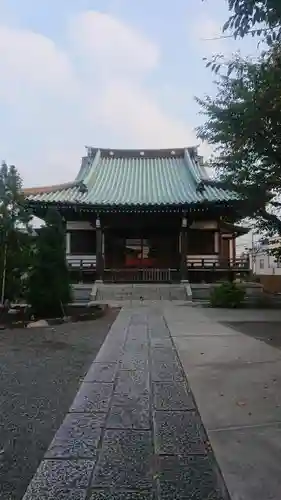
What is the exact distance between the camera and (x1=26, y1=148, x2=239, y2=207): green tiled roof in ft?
64.6

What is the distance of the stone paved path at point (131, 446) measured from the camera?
2.24m

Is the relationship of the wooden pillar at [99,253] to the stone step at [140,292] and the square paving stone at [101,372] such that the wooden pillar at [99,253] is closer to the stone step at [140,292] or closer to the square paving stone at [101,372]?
the stone step at [140,292]

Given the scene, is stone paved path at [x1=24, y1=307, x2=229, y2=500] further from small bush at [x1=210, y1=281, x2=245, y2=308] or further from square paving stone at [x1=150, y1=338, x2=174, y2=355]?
small bush at [x1=210, y1=281, x2=245, y2=308]

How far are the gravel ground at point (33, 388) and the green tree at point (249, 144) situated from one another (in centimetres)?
519

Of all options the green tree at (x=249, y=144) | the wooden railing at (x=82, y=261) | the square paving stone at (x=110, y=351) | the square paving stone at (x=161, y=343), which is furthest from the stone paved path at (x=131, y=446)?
the wooden railing at (x=82, y=261)

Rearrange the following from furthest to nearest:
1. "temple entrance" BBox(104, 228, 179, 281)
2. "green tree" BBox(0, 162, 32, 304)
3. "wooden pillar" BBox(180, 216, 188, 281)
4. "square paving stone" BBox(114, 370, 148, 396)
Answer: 1. "temple entrance" BBox(104, 228, 179, 281)
2. "wooden pillar" BBox(180, 216, 188, 281)
3. "green tree" BBox(0, 162, 32, 304)
4. "square paving stone" BBox(114, 370, 148, 396)

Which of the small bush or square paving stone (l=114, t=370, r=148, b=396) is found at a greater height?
the small bush

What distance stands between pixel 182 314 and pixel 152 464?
889cm

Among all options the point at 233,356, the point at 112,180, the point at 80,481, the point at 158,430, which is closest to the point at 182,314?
the point at 233,356

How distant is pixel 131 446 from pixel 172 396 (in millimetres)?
1179

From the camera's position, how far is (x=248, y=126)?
9945mm

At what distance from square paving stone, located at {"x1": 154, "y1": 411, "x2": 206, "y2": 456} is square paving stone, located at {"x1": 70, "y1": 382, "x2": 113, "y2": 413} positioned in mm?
509

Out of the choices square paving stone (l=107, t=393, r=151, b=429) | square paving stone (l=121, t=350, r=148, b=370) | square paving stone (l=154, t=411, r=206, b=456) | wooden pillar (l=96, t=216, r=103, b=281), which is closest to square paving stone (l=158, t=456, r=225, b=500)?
square paving stone (l=154, t=411, r=206, b=456)

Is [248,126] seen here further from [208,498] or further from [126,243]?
[126,243]
